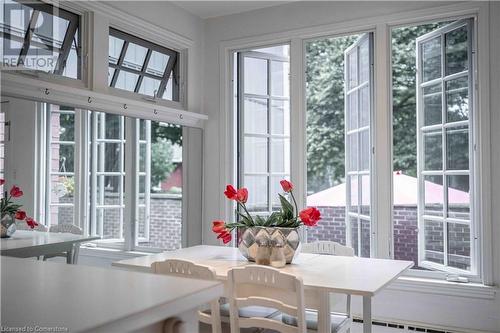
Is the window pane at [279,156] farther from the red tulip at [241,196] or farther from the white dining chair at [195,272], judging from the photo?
the white dining chair at [195,272]

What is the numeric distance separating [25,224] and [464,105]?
305 centimetres

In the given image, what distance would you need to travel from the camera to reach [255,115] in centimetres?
427

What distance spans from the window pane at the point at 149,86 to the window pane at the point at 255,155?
954 mm

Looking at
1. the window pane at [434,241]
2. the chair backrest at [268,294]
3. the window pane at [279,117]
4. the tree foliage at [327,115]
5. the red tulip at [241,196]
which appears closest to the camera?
the chair backrest at [268,294]

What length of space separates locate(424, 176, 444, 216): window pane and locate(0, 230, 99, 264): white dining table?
8.13 ft

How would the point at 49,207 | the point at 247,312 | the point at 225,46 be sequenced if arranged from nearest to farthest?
the point at 247,312
the point at 49,207
the point at 225,46

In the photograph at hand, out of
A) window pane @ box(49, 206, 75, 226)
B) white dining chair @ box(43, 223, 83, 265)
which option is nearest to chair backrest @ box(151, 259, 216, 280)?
white dining chair @ box(43, 223, 83, 265)

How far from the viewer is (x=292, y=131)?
12.9 ft

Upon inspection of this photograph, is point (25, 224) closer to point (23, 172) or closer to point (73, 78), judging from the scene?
point (23, 172)

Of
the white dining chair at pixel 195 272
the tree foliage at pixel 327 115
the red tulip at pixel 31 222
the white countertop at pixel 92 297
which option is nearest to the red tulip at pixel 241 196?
the white dining chair at pixel 195 272

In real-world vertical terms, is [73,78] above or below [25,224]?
above

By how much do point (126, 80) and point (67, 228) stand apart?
1.28 metres

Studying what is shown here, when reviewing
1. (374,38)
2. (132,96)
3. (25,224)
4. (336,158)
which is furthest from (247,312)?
(336,158)

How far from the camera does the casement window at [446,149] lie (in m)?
3.30
